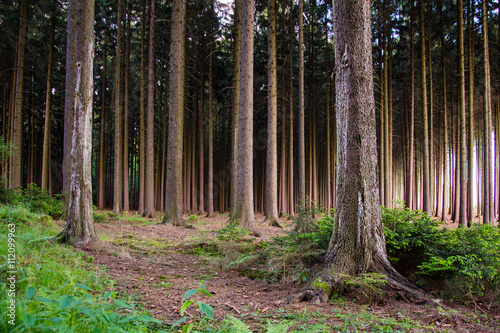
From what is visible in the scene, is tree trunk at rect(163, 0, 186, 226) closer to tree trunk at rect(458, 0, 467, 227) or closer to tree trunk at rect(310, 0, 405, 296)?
tree trunk at rect(310, 0, 405, 296)

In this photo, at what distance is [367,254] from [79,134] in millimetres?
5976

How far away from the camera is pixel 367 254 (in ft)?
13.7

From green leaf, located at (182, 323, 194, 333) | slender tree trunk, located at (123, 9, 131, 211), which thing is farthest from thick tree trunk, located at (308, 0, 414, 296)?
slender tree trunk, located at (123, 9, 131, 211)

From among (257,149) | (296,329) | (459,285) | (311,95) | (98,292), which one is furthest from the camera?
(257,149)

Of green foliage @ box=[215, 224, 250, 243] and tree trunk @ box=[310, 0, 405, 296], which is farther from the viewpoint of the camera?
green foliage @ box=[215, 224, 250, 243]

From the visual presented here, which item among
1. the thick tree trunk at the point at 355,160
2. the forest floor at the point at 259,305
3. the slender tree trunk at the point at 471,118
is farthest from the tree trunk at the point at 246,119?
the slender tree trunk at the point at 471,118

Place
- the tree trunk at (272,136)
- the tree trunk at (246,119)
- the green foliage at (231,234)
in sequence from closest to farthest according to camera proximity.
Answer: the green foliage at (231,234), the tree trunk at (246,119), the tree trunk at (272,136)

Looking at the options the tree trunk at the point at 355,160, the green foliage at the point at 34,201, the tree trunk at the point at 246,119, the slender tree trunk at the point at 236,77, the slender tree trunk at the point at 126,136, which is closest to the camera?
the tree trunk at the point at 355,160

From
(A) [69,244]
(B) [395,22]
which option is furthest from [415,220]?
(B) [395,22]

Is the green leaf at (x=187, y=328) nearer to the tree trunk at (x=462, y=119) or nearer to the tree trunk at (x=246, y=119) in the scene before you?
the tree trunk at (x=246, y=119)

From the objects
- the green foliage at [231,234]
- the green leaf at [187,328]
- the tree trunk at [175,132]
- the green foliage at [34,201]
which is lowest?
the green foliage at [231,234]

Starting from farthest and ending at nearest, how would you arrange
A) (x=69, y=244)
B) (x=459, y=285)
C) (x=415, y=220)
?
(x=69, y=244) → (x=415, y=220) → (x=459, y=285)

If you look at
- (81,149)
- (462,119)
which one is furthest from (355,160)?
(462,119)

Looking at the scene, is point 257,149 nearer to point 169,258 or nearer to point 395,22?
point 395,22
